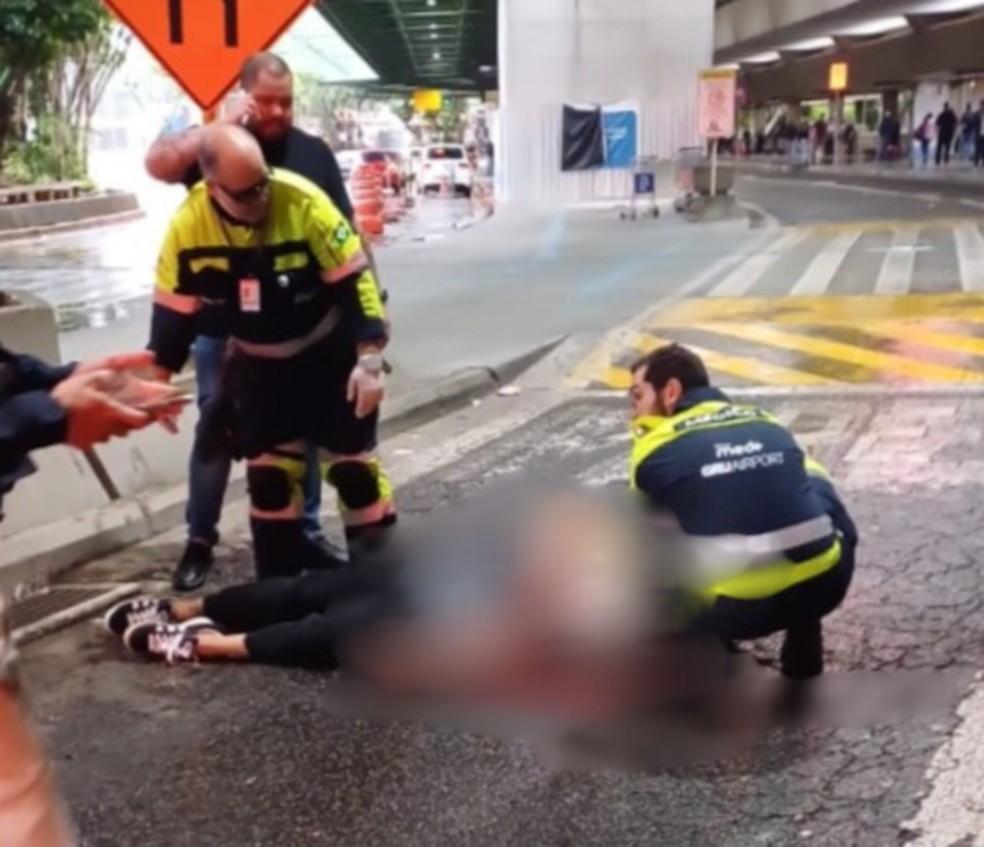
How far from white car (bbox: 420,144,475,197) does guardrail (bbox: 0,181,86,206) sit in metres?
13.1

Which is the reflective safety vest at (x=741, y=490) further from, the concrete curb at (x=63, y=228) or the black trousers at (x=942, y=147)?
the black trousers at (x=942, y=147)

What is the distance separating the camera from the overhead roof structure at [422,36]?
4200 centimetres

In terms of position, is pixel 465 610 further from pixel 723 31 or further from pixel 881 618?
pixel 723 31

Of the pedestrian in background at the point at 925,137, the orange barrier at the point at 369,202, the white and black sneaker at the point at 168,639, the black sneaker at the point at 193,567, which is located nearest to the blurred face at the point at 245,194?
the white and black sneaker at the point at 168,639


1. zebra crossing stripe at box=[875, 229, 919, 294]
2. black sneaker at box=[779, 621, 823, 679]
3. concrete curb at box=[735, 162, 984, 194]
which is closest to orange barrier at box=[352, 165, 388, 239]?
zebra crossing stripe at box=[875, 229, 919, 294]

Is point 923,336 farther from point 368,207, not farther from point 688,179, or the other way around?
point 368,207

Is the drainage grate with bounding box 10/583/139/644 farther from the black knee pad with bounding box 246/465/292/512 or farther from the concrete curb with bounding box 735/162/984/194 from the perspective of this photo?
the concrete curb with bounding box 735/162/984/194

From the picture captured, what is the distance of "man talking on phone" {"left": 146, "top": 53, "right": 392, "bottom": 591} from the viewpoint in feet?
15.8

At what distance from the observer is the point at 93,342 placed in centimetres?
1065

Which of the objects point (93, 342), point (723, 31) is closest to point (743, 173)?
point (723, 31)

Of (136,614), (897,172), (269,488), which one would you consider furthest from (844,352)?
(897,172)

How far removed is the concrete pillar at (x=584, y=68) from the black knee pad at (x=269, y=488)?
72.9ft

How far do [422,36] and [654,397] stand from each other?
51.9 metres

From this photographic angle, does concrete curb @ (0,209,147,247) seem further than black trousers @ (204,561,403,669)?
Yes
